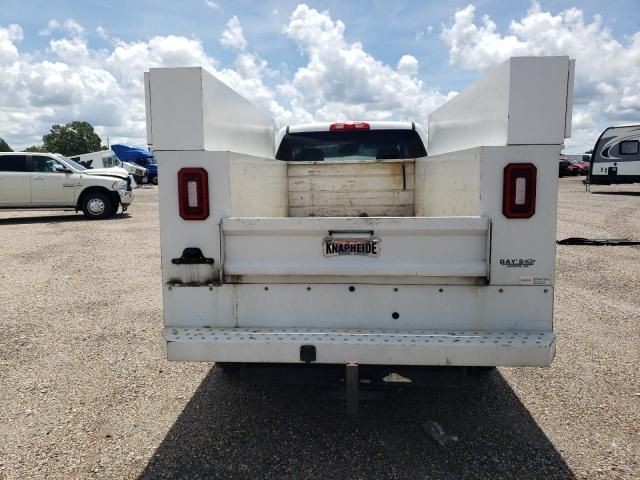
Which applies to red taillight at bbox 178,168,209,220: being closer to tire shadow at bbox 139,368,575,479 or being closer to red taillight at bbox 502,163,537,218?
tire shadow at bbox 139,368,575,479

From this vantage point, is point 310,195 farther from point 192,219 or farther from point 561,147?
point 561,147

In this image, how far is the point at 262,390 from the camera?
3.77 meters

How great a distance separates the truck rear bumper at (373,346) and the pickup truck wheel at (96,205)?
13.2 m

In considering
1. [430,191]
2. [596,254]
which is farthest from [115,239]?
[596,254]

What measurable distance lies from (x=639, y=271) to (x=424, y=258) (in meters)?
6.61

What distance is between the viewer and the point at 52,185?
46.4 feet

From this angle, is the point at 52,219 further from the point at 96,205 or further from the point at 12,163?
the point at 12,163

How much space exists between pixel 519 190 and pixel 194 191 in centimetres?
171

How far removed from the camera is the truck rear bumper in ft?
8.48

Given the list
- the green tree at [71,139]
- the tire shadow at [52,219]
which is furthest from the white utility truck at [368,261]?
the green tree at [71,139]

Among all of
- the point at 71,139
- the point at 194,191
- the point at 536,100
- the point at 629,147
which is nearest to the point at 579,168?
the point at 629,147

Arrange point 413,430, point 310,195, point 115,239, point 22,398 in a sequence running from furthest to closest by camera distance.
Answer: point 115,239, point 310,195, point 22,398, point 413,430

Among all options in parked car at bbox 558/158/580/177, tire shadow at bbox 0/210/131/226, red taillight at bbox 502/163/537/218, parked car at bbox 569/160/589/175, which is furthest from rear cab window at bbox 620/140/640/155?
red taillight at bbox 502/163/537/218

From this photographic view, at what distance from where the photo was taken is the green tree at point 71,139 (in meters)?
96.8
